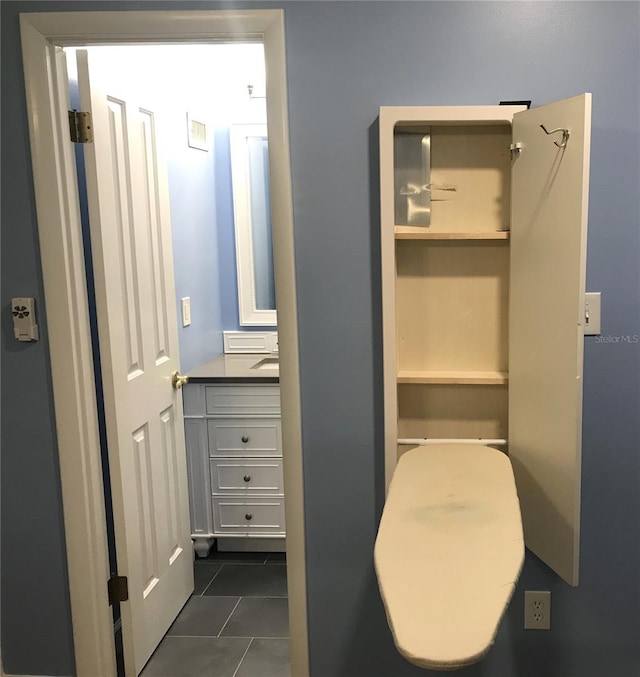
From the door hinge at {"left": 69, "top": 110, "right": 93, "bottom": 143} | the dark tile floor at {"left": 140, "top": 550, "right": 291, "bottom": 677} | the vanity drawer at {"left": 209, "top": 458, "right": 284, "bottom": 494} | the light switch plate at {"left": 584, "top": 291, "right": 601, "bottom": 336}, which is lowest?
the dark tile floor at {"left": 140, "top": 550, "right": 291, "bottom": 677}

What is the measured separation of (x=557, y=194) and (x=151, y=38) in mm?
1221

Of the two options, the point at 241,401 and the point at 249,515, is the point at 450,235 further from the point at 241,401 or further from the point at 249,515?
the point at 249,515

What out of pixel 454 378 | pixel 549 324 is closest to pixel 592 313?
pixel 549 324

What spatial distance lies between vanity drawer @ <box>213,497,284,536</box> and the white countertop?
0.58 meters

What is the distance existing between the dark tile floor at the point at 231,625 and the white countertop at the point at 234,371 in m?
0.91

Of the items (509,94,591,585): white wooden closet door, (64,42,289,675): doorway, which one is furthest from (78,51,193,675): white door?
(509,94,591,585): white wooden closet door

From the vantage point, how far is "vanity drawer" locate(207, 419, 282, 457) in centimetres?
306

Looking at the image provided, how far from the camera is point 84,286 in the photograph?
2.07 metres

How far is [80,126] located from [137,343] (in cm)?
74

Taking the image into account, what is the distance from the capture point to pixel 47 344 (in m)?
2.06

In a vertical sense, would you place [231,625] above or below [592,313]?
below

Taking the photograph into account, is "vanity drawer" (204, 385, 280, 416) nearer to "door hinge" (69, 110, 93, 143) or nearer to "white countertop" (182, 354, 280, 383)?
"white countertop" (182, 354, 280, 383)

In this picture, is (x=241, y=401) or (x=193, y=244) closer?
(x=241, y=401)

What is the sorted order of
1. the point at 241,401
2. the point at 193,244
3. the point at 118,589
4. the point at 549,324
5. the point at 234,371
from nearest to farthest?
the point at 549,324, the point at 118,589, the point at 241,401, the point at 234,371, the point at 193,244
